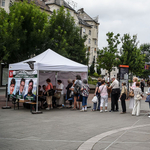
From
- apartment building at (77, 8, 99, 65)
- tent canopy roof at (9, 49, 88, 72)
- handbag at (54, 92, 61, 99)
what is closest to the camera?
tent canopy roof at (9, 49, 88, 72)

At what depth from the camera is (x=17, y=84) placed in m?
12.9

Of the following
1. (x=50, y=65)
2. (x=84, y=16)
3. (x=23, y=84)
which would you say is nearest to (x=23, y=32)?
(x=23, y=84)

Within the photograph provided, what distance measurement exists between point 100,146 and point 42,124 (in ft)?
11.2

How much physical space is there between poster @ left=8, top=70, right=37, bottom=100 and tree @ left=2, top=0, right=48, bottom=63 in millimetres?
9078

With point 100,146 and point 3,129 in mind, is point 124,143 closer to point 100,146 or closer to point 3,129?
point 100,146

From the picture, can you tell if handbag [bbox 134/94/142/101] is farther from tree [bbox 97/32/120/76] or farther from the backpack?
tree [bbox 97/32/120/76]

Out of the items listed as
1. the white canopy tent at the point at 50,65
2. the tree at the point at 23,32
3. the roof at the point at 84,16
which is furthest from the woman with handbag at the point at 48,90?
the roof at the point at 84,16

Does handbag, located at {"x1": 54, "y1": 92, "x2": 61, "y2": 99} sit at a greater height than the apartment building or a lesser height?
lesser

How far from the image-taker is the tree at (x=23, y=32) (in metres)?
21.8


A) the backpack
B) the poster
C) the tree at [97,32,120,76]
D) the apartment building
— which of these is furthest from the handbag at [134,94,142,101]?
the apartment building

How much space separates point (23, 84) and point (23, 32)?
1124 centimetres

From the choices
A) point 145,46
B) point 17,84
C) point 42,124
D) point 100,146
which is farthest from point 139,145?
point 145,46

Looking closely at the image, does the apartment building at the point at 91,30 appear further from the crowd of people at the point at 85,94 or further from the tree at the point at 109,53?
the crowd of people at the point at 85,94

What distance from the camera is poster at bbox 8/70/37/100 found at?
11.9m
